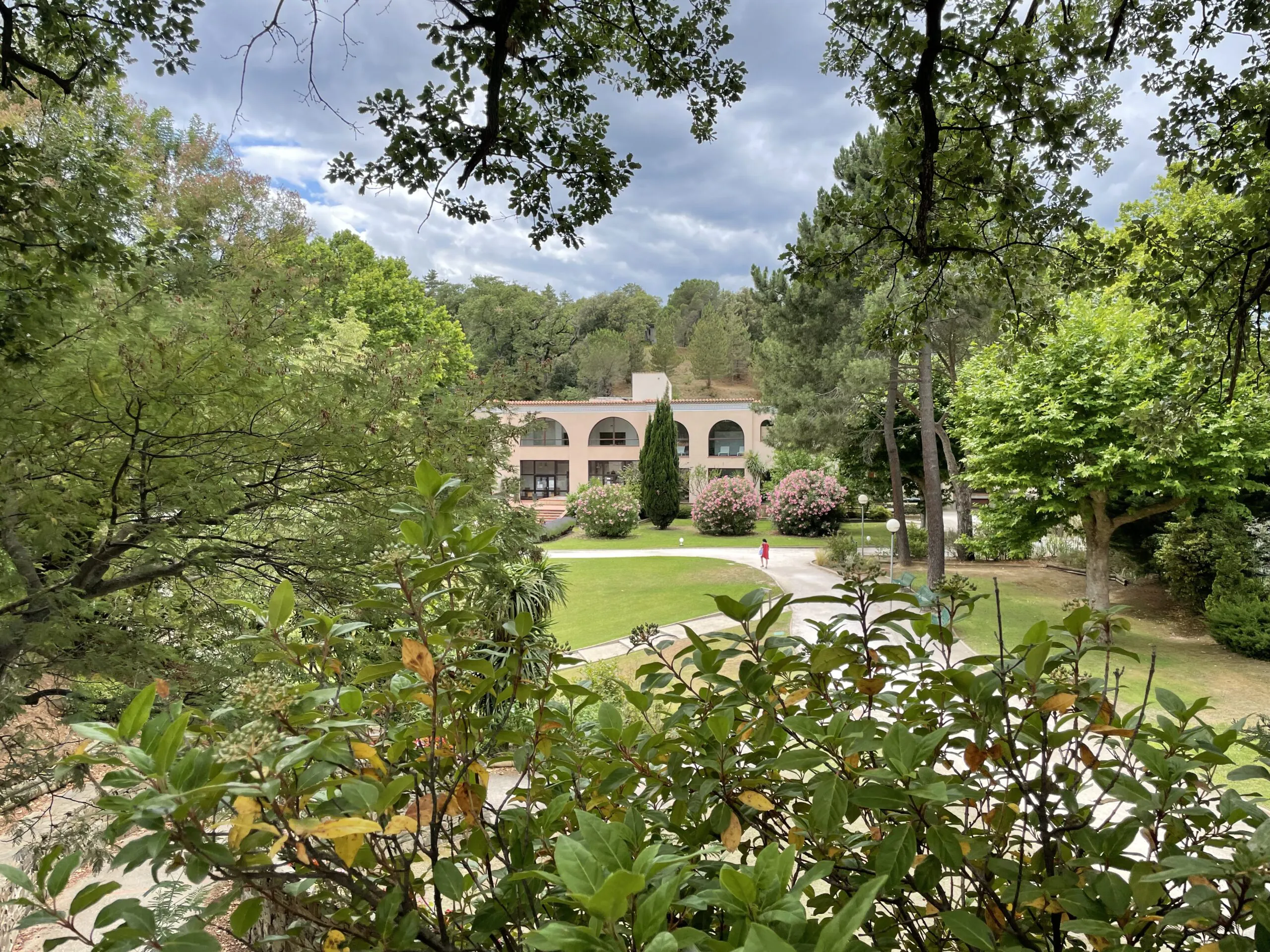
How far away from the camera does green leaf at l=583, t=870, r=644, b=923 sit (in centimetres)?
46

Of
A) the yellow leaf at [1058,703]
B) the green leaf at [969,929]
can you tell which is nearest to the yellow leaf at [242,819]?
the green leaf at [969,929]

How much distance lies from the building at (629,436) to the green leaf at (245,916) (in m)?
25.6

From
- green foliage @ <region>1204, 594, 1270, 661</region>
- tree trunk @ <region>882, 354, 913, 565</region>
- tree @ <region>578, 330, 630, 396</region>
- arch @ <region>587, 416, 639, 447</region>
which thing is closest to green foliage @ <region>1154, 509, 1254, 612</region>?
green foliage @ <region>1204, 594, 1270, 661</region>

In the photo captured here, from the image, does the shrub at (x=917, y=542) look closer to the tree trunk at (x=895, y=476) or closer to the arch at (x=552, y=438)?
the tree trunk at (x=895, y=476)

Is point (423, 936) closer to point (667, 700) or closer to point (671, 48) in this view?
point (667, 700)

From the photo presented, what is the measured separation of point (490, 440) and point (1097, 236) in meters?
3.39

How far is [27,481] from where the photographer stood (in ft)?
7.49

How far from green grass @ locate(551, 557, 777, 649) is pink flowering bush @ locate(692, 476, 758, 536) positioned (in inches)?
191

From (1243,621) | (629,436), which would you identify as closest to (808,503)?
(629,436)

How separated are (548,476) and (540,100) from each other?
2840 centimetres

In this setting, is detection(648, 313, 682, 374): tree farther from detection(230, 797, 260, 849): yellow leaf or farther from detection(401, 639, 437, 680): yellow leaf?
detection(230, 797, 260, 849): yellow leaf

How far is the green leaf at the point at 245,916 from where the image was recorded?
0.62 metres


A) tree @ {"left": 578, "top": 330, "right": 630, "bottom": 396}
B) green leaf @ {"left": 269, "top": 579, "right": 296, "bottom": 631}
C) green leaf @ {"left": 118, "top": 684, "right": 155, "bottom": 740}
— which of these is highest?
tree @ {"left": 578, "top": 330, "right": 630, "bottom": 396}

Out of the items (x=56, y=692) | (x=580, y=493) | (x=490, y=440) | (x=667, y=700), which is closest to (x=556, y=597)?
(x=490, y=440)
